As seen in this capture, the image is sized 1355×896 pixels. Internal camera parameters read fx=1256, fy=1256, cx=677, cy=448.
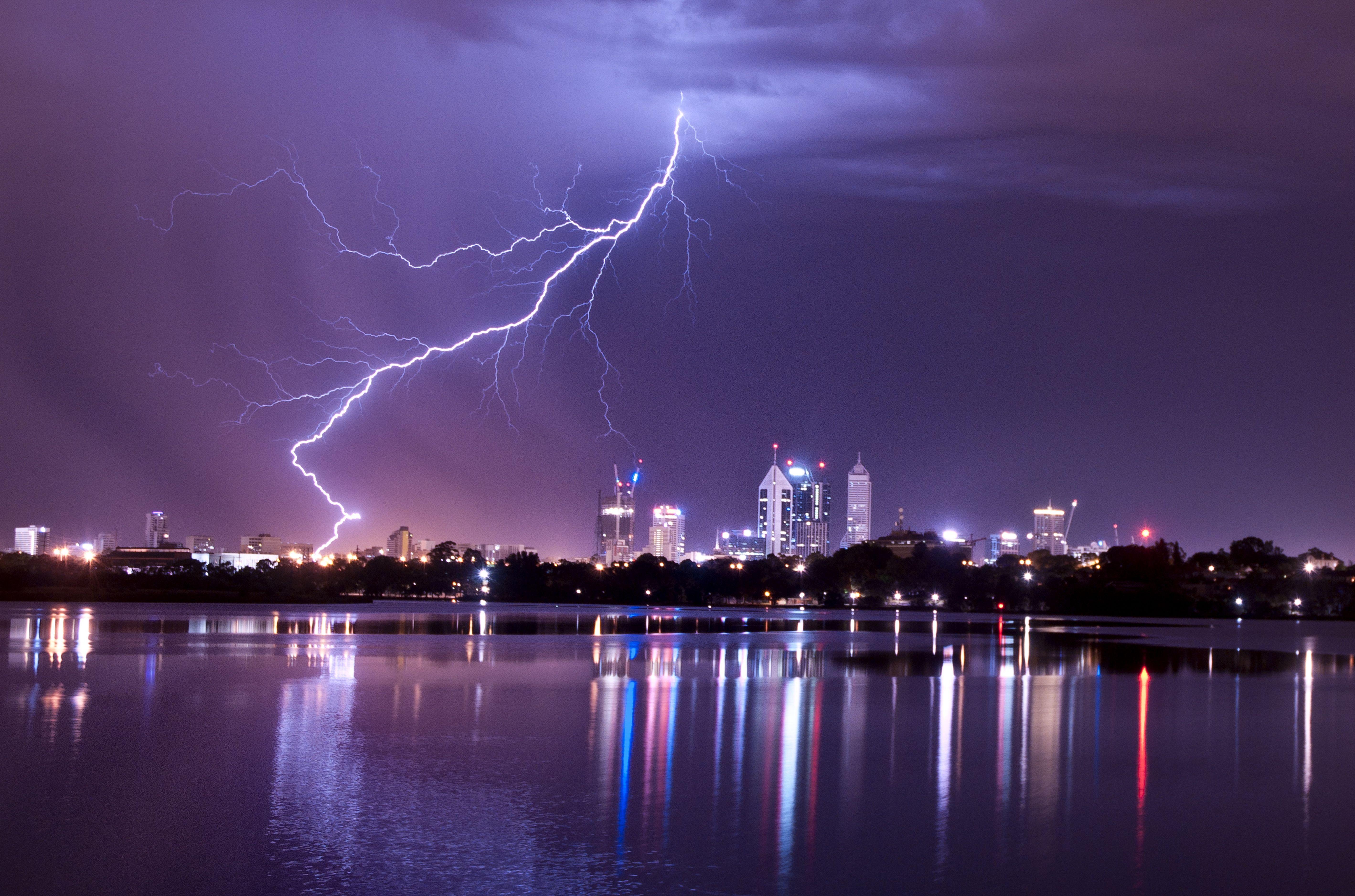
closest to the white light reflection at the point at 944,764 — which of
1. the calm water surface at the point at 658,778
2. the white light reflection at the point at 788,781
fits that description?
the calm water surface at the point at 658,778

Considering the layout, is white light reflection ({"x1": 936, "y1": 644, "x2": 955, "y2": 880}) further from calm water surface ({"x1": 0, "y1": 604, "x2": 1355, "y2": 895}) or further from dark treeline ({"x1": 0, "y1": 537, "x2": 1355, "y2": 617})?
dark treeline ({"x1": 0, "y1": 537, "x2": 1355, "y2": 617})

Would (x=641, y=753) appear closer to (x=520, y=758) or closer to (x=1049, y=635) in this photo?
(x=520, y=758)

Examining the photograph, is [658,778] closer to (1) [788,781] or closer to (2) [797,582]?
(1) [788,781]

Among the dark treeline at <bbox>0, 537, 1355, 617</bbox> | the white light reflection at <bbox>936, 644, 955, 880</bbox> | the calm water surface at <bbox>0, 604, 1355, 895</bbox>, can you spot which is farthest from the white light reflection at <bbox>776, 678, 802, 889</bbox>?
the dark treeline at <bbox>0, 537, 1355, 617</bbox>

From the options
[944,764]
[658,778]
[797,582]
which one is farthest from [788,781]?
[797,582]

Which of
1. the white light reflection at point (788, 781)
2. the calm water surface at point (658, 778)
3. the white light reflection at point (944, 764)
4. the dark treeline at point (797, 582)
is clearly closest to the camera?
the calm water surface at point (658, 778)

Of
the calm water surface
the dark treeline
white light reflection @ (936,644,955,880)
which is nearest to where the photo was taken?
the calm water surface

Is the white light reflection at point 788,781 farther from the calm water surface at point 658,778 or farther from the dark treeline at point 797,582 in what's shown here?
the dark treeline at point 797,582
